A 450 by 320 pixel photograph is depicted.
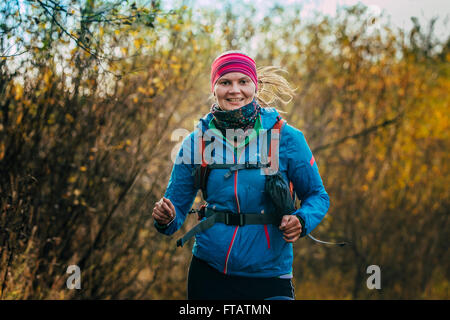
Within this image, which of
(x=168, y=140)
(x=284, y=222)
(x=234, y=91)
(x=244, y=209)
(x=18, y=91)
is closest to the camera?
(x=284, y=222)

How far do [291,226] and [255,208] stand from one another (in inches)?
7.9

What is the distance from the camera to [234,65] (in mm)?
2311

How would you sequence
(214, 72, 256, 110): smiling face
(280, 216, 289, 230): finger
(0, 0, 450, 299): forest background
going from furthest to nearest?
(0, 0, 450, 299): forest background, (214, 72, 256, 110): smiling face, (280, 216, 289, 230): finger

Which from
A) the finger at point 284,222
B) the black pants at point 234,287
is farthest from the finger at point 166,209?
the finger at point 284,222

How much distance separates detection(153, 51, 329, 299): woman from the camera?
2137mm

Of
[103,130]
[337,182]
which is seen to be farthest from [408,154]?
[103,130]

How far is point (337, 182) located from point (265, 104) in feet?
14.5

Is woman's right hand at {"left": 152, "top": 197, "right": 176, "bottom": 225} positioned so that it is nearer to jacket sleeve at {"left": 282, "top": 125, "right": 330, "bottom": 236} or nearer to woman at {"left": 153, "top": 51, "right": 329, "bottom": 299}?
woman at {"left": 153, "top": 51, "right": 329, "bottom": 299}

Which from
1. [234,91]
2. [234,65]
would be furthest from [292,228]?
[234,65]

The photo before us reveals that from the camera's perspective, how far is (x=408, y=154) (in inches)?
256

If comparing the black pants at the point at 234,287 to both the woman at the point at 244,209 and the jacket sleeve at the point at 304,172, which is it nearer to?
the woman at the point at 244,209

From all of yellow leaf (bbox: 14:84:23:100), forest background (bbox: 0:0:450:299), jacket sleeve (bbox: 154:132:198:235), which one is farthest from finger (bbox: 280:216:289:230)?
yellow leaf (bbox: 14:84:23:100)

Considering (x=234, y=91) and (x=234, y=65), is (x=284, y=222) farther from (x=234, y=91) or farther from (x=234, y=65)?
(x=234, y=65)
